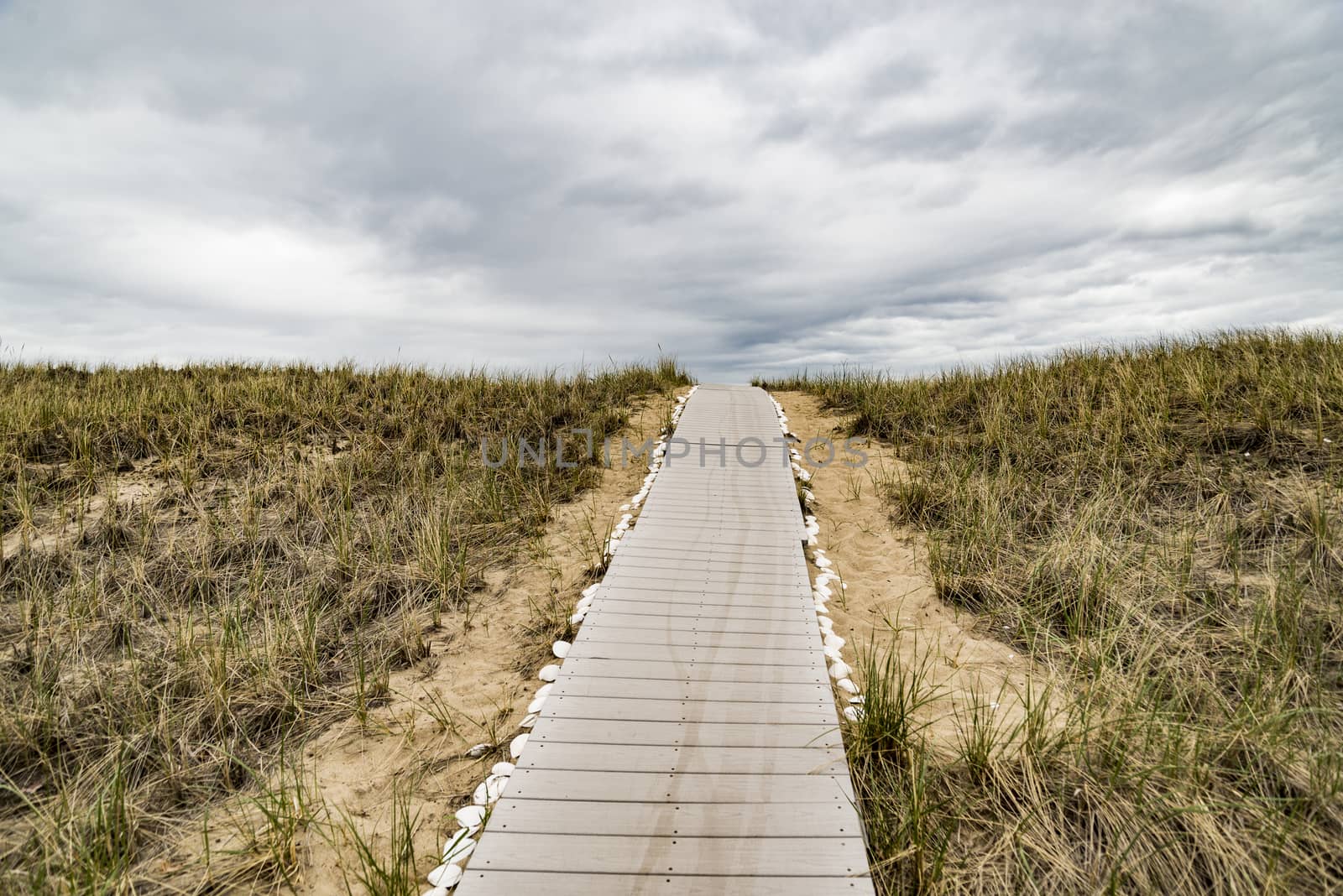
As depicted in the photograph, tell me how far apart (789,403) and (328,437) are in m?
8.44

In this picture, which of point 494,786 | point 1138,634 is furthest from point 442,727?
point 1138,634

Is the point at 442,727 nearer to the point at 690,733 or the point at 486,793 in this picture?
the point at 486,793

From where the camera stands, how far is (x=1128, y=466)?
19.6ft

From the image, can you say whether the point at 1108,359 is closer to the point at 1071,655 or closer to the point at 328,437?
the point at 1071,655

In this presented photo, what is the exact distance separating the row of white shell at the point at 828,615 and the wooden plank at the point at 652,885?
0.98 metres

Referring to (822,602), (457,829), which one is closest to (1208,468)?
(822,602)

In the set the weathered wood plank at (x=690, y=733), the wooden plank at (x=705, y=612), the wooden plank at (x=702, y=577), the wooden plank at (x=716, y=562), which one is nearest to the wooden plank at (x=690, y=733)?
the weathered wood plank at (x=690, y=733)

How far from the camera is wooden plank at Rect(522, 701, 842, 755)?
119 inches

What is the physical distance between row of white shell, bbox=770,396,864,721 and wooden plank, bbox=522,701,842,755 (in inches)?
11.4

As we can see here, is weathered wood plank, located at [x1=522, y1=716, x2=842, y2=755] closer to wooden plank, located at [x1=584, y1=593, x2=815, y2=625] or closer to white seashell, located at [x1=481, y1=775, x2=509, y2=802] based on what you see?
white seashell, located at [x1=481, y1=775, x2=509, y2=802]

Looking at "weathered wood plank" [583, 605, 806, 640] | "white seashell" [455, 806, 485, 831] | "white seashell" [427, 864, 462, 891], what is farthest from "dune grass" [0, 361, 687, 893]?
"weathered wood plank" [583, 605, 806, 640]

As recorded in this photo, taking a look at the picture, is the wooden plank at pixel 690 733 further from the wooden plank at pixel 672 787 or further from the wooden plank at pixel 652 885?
the wooden plank at pixel 652 885

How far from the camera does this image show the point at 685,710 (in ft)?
10.7

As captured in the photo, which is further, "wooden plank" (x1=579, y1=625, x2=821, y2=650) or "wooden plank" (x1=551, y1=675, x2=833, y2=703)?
"wooden plank" (x1=579, y1=625, x2=821, y2=650)
